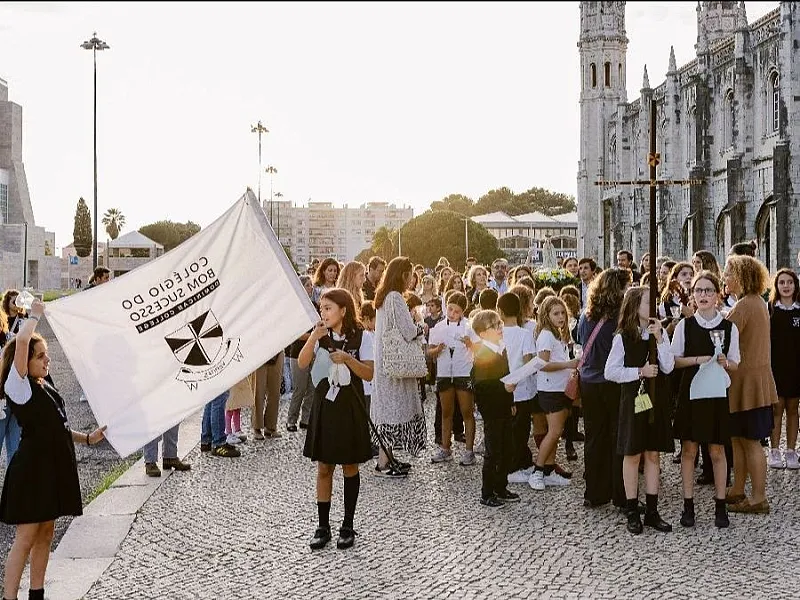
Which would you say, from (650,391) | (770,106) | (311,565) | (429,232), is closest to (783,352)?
(650,391)

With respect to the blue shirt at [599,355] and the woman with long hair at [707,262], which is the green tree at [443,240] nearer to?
the woman with long hair at [707,262]

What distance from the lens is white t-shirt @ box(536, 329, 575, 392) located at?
8352 millimetres

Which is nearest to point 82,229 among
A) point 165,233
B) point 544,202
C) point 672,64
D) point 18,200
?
point 165,233

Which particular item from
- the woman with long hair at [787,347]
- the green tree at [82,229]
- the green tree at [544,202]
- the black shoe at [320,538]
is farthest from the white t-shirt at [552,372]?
the green tree at [544,202]

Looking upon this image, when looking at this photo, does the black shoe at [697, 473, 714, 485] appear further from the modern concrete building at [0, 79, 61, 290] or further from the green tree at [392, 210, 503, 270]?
the green tree at [392, 210, 503, 270]

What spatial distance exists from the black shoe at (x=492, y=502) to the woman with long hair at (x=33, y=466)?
3.37 m

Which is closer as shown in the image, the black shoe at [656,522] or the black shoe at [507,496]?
the black shoe at [656,522]

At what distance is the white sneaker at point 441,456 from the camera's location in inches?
376

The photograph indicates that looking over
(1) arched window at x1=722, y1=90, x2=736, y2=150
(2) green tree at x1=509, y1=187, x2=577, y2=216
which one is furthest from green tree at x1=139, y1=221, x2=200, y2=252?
(1) arched window at x1=722, y1=90, x2=736, y2=150

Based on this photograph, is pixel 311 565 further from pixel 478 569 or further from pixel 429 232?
pixel 429 232

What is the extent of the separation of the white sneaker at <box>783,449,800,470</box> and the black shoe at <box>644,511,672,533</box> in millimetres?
2556

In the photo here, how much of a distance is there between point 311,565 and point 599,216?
5828 cm

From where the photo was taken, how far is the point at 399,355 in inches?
331

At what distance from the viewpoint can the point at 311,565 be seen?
244 inches
